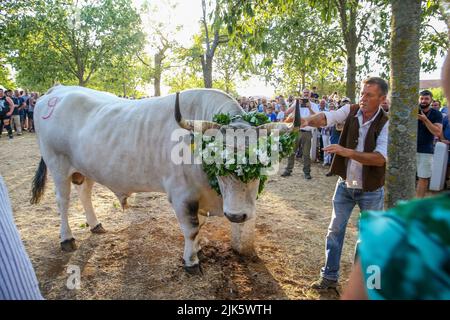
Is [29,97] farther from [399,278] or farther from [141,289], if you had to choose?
[399,278]

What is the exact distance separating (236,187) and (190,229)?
1026 millimetres

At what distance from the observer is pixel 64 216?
15.3ft

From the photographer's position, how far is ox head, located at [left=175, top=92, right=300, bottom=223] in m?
3.14

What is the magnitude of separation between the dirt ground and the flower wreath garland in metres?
1.33

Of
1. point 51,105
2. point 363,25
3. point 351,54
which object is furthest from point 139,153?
point 363,25

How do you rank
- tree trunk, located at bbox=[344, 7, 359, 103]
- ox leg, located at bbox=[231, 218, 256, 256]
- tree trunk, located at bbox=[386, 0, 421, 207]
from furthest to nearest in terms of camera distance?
tree trunk, located at bbox=[344, 7, 359, 103], ox leg, located at bbox=[231, 218, 256, 256], tree trunk, located at bbox=[386, 0, 421, 207]

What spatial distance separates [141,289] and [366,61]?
8349 millimetres

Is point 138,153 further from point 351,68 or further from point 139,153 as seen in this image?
point 351,68

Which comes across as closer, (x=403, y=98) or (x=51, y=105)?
(x=403, y=98)

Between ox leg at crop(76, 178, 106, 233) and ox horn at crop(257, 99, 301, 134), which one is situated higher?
ox horn at crop(257, 99, 301, 134)

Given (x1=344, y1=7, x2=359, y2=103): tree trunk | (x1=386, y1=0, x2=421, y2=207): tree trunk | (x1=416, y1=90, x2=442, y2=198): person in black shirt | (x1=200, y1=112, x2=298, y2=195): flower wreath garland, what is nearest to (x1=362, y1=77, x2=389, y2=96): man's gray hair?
(x1=386, y1=0, x2=421, y2=207): tree trunk

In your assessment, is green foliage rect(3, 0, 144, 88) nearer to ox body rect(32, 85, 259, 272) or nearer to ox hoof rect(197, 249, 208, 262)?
ox body rect(32, 85, 259, 272)

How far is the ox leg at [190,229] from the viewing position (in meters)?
3.82

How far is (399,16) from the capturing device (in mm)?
2420
